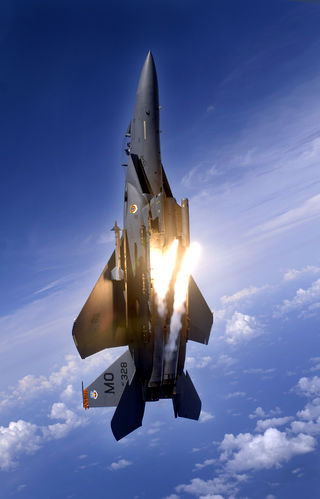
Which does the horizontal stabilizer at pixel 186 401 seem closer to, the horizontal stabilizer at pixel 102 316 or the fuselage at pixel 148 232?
the fuselage at pixel 148 232

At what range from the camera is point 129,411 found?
20266 millimetres

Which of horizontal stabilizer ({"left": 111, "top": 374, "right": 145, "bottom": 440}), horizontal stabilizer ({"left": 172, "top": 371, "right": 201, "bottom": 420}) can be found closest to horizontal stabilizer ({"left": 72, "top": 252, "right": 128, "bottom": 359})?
horizontal stabilizer ({"left": 111, "top": 374, "right": 145, "bottom": 440})

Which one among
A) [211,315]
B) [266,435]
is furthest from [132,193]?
[266,435]

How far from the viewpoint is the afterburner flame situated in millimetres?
17531

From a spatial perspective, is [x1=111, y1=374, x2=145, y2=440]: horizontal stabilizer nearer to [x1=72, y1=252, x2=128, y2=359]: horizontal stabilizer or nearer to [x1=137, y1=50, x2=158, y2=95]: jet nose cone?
[x1=72, y1=252, x2=128, y2=359]: horizontal stabilizer

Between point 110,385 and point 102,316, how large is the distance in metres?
5.00

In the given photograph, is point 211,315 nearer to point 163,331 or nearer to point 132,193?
point 163,331

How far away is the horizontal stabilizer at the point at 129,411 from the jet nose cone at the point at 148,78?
1818cm

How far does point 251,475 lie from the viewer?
6127 inches

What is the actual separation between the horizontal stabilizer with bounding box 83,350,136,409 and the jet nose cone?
1718 cm

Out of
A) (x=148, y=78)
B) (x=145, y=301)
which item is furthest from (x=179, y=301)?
(x=148, y=78)

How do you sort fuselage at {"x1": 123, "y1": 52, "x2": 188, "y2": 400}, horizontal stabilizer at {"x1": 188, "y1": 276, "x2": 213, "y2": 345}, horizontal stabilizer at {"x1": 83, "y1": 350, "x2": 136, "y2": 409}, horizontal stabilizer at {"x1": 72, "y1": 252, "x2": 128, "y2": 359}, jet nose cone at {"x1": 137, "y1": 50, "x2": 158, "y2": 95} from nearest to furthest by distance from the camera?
fuselage at {"x1": 123, "y1": 52, "x2": 188, "y2": 400}, jet nose cone at {"x1": 137, "y1": 50, "x2": 158, "y2": 95}, horizontal stabilizer at {"x1": 72, "y1": 252, "x2": 128, "y2": 359}, horizontal stabilizer at {"x1": 83, "y1": 350, "x2": 136, "y2": 409}, horizontal stabilizer at {"x1": 188, "y1": 276, "x2": 213, "y2": 345}

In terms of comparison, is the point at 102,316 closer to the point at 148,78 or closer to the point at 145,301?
the point at 145,301

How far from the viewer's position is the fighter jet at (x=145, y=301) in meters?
17.8
